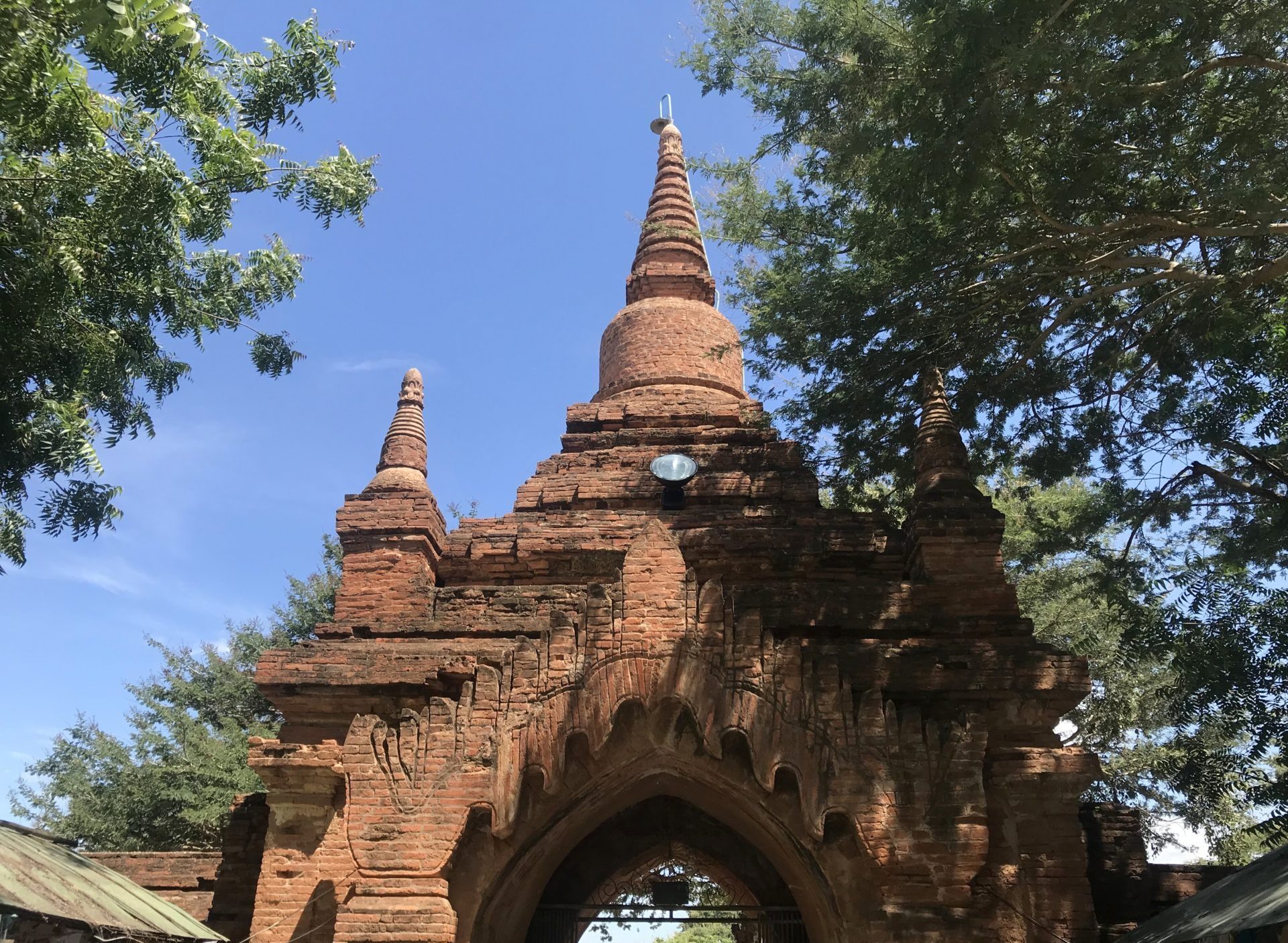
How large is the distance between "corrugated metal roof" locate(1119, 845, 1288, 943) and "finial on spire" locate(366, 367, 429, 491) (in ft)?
26.9

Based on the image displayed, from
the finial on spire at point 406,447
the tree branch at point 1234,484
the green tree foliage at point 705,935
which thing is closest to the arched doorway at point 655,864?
the finial on spire at point 406,447

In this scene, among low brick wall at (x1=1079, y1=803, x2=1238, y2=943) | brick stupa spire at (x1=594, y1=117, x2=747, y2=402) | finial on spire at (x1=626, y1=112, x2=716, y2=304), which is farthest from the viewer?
finial on spire at (x1=626, y1=112, x2=716, y2=304)

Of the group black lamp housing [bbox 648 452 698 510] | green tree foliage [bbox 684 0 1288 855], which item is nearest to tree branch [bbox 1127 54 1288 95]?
green tree foliage [bbox 684 0 1288 855]

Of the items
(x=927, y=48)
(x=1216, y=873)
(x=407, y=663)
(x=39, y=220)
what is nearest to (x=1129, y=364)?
(x=927, y=48)

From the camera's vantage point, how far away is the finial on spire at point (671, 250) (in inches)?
657

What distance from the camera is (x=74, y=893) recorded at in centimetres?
778

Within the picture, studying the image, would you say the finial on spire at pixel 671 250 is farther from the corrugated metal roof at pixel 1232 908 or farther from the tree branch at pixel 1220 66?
the corrugated metal roof at pixel 1232 908

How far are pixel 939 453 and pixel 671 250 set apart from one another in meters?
6.96

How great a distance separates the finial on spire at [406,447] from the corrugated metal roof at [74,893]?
4.68 metres

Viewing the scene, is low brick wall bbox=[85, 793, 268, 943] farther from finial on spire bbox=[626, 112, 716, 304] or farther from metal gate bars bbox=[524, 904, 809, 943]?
finial on spire bbox=[626, 112, 716, 304]

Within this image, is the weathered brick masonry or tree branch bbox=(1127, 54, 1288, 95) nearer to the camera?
the weathered brick masonry

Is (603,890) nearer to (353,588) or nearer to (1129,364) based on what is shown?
(353,588)

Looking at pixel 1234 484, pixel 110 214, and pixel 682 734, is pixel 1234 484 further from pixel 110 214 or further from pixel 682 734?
pixel 110 214

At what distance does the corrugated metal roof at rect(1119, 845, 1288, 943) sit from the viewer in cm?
636
